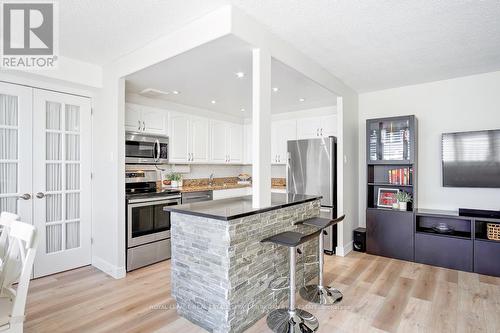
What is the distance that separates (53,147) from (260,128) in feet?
8.90

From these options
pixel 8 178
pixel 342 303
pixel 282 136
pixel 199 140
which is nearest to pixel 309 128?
pixel 282 136

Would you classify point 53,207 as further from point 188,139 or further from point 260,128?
point 260,128

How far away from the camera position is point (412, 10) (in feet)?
7.15

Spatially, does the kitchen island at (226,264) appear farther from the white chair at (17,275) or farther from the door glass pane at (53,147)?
the door glass pane at (53,147)

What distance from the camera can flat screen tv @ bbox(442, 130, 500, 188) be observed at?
11.3 feet

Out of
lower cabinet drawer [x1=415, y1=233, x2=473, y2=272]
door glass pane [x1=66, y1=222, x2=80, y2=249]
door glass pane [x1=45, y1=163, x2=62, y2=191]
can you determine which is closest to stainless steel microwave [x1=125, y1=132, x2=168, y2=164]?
door glass pane [x1=45, y1=163, x2=62, y2=191]

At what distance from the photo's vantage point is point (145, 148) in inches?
161

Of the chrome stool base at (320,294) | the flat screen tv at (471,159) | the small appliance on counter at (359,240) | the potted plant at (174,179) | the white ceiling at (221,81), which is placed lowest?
the chrome stool base at (320,294)

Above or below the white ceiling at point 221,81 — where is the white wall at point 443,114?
below

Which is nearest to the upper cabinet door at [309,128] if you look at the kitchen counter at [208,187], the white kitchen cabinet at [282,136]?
the white kitchen cabinet at [282,136]

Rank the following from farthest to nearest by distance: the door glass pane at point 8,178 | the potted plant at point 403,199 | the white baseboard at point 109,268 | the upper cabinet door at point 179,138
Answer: the upper cabinet door at point 179,138 < the potted plant at point 403,199 < the white baseboard at point 109,268 < the door glass pane at point 8,178

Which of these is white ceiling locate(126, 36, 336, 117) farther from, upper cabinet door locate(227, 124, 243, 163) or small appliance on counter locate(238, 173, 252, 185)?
small appliance on counter locate(238, 173, 252, 185)

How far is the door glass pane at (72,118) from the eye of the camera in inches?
134

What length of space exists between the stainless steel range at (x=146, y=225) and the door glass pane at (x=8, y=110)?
1472mm
